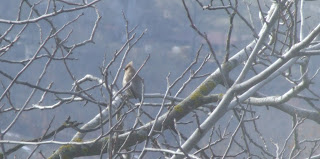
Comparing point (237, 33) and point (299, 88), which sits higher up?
point (299, 88)

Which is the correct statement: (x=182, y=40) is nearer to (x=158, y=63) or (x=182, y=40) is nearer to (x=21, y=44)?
(x=158, y=63)

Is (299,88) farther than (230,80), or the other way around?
(230,80)

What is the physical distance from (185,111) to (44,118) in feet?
27.3

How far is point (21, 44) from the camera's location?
1312cm

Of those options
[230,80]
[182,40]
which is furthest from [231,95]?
[182,40]

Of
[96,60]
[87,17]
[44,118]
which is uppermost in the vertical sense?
[87,17]

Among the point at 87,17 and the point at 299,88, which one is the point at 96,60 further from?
the point at 299,88

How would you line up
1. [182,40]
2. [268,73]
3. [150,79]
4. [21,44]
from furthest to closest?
[182,40] < [21,44] < [150,79] < [268,73]

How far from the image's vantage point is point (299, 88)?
3.73m

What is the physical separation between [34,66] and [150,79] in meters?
3.17

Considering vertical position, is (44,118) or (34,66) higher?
(34,66)

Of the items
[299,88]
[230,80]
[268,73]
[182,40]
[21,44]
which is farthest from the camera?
[182,40]

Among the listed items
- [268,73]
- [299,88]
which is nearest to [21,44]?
[299,88]

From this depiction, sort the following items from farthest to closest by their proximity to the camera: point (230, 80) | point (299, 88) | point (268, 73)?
point (230, 80)
point (299, 88)
point (268, 73)
